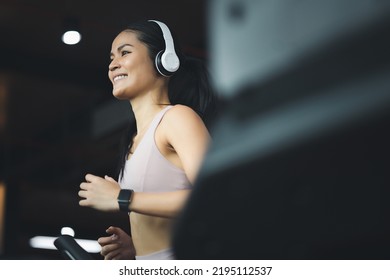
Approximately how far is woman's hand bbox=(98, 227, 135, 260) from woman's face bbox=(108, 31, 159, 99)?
23cm

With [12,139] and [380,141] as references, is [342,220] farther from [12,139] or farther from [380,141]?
[12,139]

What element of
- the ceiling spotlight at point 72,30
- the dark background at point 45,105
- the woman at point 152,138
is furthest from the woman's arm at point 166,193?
the dark background at point 45,105

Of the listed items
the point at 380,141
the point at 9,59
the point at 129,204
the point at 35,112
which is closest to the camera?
the point at 380,141

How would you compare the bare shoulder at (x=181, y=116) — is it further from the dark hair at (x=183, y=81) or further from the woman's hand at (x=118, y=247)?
the woman's hand at (x=118, y=247)

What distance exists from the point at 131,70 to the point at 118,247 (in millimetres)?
278

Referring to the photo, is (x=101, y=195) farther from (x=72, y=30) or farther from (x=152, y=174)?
(x=72, y=30)

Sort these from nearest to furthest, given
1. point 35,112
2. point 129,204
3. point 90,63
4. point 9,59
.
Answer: point 129,204 → point 90,63 → point 35,112 → point 9,59

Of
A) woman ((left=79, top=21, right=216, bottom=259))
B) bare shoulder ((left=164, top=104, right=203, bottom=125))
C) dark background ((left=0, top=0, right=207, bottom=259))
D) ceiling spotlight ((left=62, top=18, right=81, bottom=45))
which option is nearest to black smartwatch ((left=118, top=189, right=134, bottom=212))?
woman ((left=79, top=21, right=216, bottom=259))

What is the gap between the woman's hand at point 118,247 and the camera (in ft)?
2.91

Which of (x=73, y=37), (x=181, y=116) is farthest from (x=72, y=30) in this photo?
(x=181, y=116)

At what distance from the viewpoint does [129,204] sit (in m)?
0.80

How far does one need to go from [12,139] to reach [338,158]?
2178mm

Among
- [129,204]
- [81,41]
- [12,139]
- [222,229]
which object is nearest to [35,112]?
[12,139]

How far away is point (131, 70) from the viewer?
99 cm
